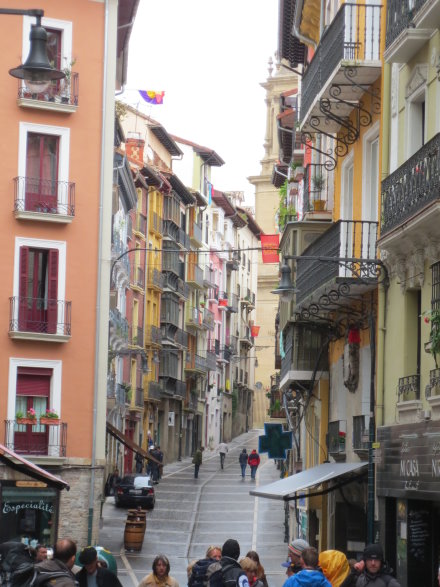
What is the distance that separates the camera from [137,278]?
2704 inches

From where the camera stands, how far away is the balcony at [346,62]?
877 inches

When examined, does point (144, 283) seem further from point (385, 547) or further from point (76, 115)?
point (385, 547)

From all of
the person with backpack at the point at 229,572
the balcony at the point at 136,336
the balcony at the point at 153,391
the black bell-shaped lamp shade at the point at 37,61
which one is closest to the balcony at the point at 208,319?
the balcony at the point at 153,391

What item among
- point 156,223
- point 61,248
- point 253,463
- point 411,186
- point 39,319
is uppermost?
point 156,223

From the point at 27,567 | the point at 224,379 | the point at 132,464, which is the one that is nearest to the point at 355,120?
the point at 27,567

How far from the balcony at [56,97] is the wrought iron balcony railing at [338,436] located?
48.5ft

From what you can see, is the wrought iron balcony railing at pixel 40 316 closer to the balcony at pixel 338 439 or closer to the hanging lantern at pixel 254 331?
the balcony at pixel 338 439

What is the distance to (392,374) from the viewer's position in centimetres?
2066

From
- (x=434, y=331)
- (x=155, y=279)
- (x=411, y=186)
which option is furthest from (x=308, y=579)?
(x=155, y=279)

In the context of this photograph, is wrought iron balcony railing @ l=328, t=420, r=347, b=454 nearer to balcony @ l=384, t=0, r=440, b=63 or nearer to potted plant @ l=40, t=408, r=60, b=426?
balcony @ l=384, t=0, r=440, b=63

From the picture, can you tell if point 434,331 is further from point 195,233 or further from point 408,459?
point 195,233

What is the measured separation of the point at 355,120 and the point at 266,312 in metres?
92.8

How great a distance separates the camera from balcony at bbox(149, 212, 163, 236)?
7261 centimetres

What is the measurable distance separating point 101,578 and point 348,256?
32.9ft
